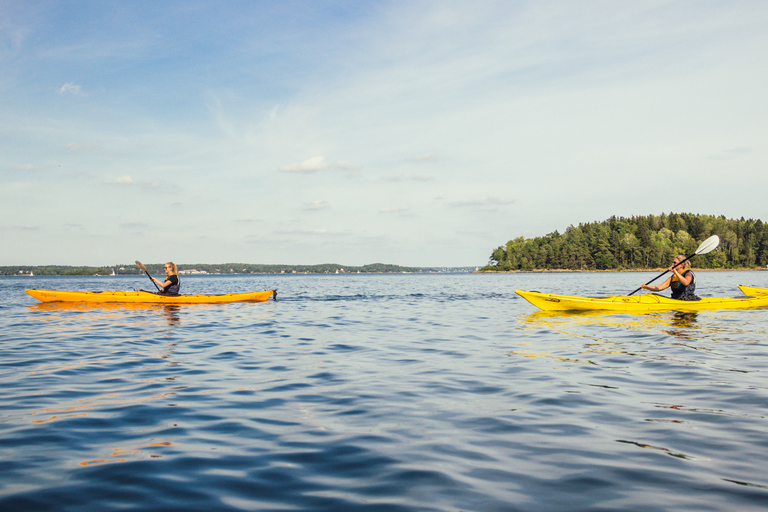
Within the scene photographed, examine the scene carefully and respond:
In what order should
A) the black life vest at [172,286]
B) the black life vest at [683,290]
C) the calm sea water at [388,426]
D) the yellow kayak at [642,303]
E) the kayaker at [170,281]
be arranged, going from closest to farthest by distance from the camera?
the calm sea water at [388,426] → the yellow kayak at [642,303] → the black life vest at [683,290] → the kayaker at [170,281] → the black life vest at [172,286]

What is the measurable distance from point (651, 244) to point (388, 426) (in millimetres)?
146339

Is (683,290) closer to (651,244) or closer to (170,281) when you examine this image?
(170,281)

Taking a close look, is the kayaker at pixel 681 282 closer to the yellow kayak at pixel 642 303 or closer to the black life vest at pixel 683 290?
the black life vest at pixel 683 290

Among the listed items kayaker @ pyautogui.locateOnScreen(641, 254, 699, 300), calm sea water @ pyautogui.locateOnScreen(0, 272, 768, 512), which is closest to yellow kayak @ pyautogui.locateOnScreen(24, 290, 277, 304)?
calm sea water @ pyautogui.locateOnScreen(0, 272, 768, 512)

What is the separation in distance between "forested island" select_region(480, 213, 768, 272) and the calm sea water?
453ft

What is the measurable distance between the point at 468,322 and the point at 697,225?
151939mm

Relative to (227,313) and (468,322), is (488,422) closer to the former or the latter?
(468,322)

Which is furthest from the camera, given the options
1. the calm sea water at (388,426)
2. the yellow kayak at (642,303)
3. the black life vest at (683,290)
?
the black life vest at (683,290)

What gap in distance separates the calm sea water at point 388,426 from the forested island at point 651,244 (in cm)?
13798

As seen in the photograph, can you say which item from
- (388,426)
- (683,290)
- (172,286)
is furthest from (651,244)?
(388,426)

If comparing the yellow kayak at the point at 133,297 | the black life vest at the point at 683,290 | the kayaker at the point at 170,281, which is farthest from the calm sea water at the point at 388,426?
the yellow kayak at the point at 133,297

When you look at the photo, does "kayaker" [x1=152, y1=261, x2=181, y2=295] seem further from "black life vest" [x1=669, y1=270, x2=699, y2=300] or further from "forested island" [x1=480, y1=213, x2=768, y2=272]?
"forested island" [x1=480, y1=213, x2=768, y2=272]

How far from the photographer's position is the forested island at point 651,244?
5217 inches

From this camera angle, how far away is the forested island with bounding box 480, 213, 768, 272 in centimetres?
13250
